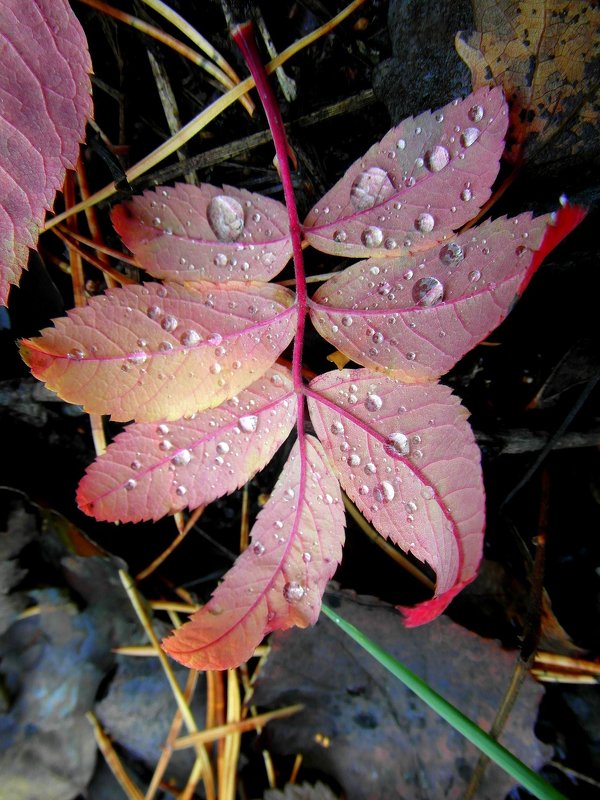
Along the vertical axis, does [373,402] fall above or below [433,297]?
below

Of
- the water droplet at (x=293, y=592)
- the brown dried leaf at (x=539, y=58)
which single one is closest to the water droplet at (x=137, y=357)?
the water droplet at (x=293, y=592)

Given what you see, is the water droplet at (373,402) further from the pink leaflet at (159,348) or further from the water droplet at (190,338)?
the water droplet at (190,338)

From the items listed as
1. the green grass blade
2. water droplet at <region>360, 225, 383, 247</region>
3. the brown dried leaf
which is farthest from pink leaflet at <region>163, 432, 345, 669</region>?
the brown dried leaf

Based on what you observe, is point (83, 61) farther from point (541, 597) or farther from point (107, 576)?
point (541, 597)

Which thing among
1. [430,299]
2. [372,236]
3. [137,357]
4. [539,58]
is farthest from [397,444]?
[539,58]

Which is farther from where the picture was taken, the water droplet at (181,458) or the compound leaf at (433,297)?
the water droplet at (181,458)

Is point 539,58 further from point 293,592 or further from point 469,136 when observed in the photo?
point 293,592

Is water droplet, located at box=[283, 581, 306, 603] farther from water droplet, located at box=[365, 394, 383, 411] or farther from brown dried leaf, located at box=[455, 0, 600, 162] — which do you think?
brown dried leaf, located at box=[455, 0, 600, 162]
